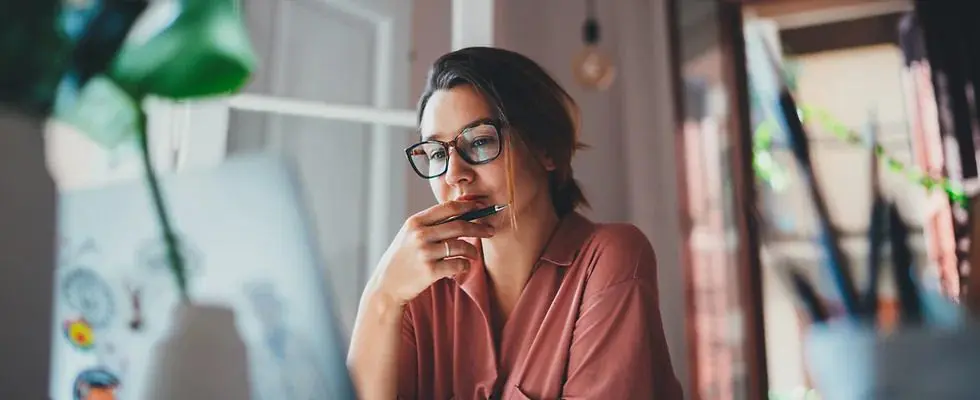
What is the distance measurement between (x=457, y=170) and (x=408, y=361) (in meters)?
0.20

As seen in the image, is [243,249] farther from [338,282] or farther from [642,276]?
[642,276]

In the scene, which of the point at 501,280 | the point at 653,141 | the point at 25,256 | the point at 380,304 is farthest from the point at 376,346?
the point at 653,141

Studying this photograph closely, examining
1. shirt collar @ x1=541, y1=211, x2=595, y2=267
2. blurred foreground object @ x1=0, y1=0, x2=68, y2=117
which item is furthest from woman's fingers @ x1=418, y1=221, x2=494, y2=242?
blurred foreground object @ x1=0, y1=0, x2=68, y2=117

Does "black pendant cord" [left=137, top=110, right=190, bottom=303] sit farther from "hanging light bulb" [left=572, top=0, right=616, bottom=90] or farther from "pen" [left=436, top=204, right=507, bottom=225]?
"hanging light bulb" [left=572, top=0, right=616, bottom=90]

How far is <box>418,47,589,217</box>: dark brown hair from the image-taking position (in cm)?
65

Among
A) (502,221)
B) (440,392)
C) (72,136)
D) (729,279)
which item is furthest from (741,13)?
(72,136)

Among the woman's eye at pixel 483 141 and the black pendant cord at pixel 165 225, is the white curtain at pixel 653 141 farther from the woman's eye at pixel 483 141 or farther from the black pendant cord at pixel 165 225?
the black pendant cord at pixel 165 225

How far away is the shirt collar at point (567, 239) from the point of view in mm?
681

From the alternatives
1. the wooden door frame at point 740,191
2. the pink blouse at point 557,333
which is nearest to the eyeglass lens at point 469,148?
the pink blouse at point 557,333

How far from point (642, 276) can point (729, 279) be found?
9.4 inches

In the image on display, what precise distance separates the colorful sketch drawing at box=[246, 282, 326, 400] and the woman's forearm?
0.07m

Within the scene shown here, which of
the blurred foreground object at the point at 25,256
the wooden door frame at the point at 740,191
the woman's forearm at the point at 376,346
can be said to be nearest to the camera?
the blurred foreground object at the point at 25,256

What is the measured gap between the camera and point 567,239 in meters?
0.70

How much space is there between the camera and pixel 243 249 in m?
0.52
